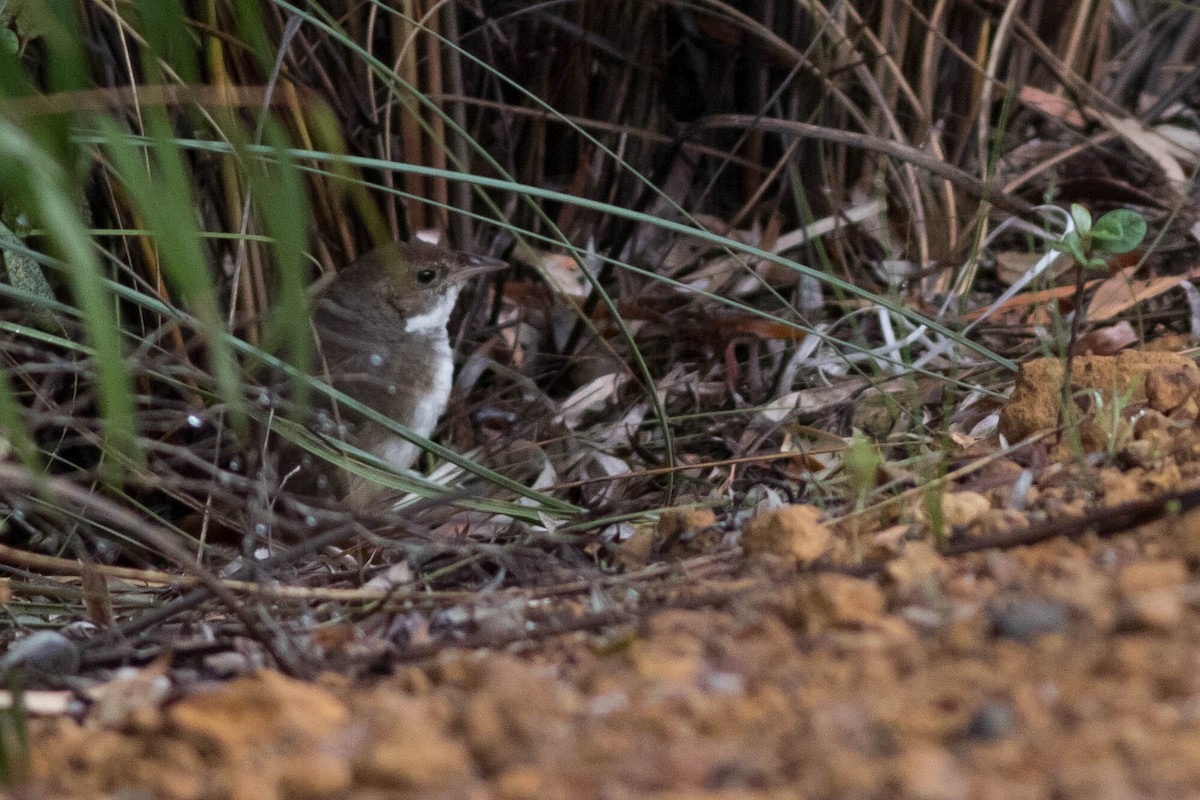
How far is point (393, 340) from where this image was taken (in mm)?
4074

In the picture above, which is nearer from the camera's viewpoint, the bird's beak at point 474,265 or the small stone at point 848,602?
the small stone at point 848,602

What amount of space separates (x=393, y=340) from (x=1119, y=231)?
2275 mm

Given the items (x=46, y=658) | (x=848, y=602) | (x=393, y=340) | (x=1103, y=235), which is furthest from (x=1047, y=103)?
(x=46, y=658)

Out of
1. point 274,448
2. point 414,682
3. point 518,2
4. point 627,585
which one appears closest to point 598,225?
point 518,2

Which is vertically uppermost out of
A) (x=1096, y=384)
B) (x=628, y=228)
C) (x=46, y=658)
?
(x=46, y=658)

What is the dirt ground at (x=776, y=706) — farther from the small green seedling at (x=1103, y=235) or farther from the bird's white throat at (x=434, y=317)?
the bird's white throat at (x=434, y=317)

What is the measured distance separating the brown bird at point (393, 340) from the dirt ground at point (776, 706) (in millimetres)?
1974

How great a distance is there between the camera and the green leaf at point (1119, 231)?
2.27 meters

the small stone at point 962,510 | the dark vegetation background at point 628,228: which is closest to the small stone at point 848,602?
the small stone at point 962,510

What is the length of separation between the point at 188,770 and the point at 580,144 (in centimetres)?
310

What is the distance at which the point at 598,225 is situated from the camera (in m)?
4.14

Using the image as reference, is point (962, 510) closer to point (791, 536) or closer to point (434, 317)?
point (791, 536)

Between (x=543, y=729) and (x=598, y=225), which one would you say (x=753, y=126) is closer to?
(x=598, y=225)

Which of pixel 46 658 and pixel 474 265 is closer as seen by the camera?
pixel 46 658
